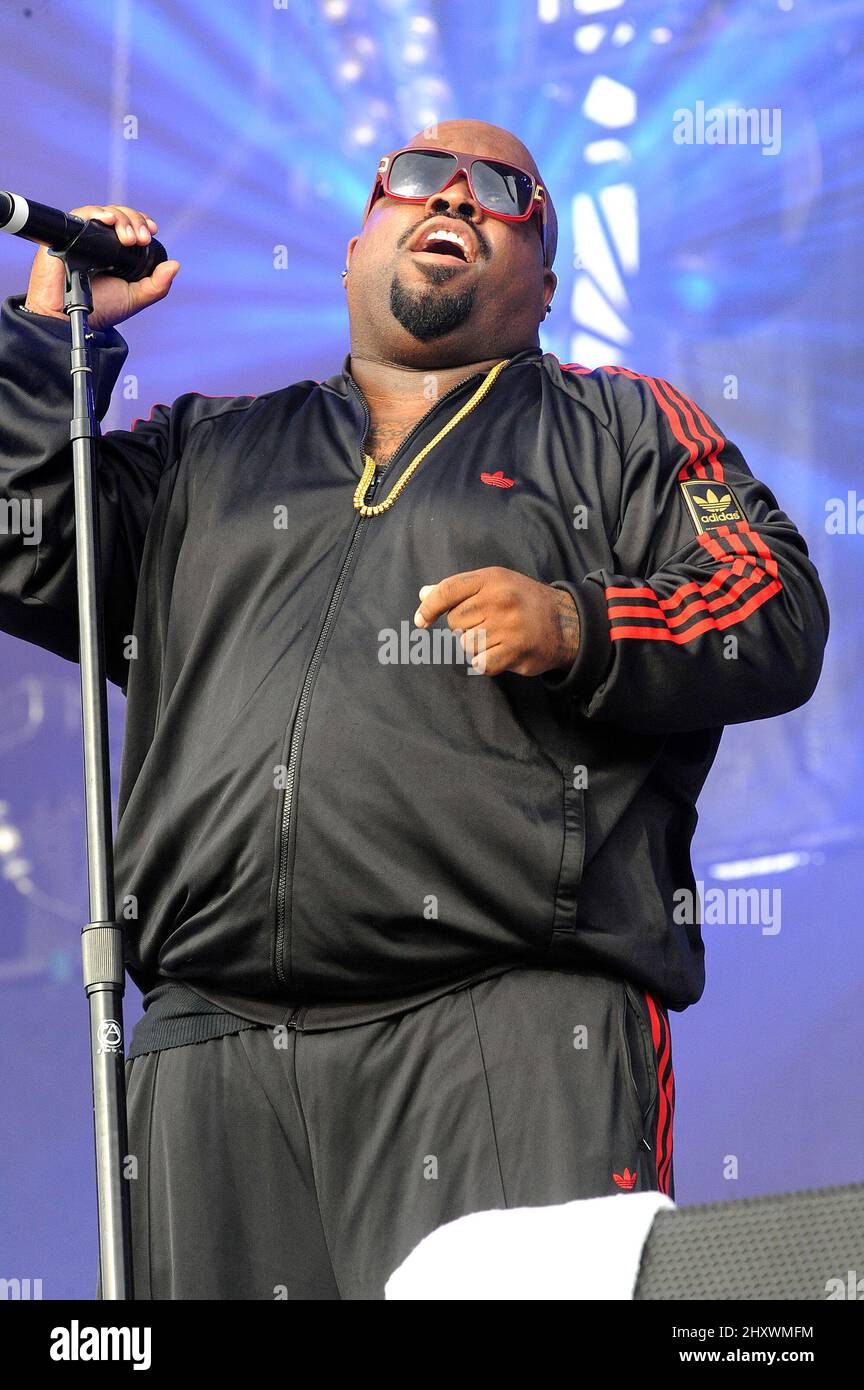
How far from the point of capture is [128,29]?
150 inches

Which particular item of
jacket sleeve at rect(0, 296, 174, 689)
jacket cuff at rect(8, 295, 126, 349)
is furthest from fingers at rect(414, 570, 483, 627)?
jacket cuff at rect(8, 295, 126, 349)

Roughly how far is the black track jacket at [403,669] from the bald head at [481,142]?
1.15 ft

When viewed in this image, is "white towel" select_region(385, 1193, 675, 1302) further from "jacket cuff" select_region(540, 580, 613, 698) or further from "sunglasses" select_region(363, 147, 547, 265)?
"sunglasses" select_region(363, 147, 547, 265)

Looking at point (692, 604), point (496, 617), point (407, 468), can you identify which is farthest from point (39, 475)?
point (692, 604)

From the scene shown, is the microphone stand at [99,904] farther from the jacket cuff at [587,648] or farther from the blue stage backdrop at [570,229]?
the blue stage backdrop at [570,229]

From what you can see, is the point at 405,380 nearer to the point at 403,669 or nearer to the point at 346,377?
the point at 346,377

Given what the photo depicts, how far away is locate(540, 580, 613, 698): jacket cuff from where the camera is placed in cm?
189

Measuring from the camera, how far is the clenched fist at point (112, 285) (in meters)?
2.07

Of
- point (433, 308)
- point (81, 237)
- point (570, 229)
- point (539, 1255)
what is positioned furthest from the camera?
point (570, 229)

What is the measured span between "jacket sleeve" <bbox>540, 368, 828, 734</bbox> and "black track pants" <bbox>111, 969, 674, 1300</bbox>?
314 millimetres

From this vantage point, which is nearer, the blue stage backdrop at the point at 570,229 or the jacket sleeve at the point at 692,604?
the jacket sleeve at the point at 692,604

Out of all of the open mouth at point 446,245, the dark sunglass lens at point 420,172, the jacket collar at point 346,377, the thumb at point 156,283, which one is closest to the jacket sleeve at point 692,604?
the jacket collar at point 346,377

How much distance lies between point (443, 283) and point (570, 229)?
4.96ft

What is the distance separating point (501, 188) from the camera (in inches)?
94.7
